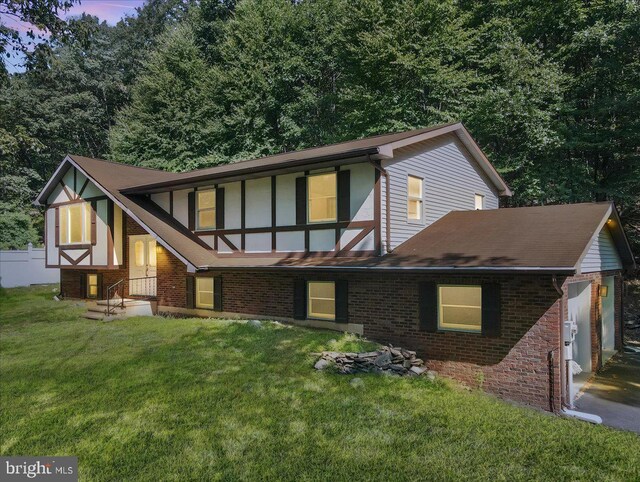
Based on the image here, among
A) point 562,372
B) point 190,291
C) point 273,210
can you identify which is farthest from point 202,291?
point 562,372

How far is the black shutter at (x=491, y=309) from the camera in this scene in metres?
8.62

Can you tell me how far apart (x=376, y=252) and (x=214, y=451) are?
638 cm

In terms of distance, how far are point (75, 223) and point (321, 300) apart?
474 inches

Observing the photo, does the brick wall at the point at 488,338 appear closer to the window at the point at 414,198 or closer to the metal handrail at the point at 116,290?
the window at the point at 414,198

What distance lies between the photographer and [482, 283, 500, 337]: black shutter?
862 cm

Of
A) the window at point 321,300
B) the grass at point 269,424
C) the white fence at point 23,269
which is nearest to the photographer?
the grass at point 269,424

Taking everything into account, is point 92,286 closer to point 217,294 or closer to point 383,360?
point 217,294

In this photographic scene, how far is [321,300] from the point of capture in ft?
38.7

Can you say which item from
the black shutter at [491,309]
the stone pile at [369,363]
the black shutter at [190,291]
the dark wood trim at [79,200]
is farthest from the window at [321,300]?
the dark wood trim at [79,200]

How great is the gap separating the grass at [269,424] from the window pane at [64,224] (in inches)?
351

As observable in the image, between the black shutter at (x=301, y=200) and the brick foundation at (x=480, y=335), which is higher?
the black shutter at (x=301, y=200)

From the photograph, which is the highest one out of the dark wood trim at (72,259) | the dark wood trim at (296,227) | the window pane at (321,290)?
the dark wood trim at (296,227)

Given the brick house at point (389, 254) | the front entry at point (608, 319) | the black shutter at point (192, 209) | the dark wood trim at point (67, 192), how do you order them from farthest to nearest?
the dark wood trim at point (67, 192) → the black shutter at point (192, 209) → the front entry at point (608, 319) → the brick house at point (389, 254)

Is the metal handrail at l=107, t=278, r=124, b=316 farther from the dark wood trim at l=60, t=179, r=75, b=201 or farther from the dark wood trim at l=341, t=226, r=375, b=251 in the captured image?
the dark wood trim at l=341, t=226, r=375, b=251
